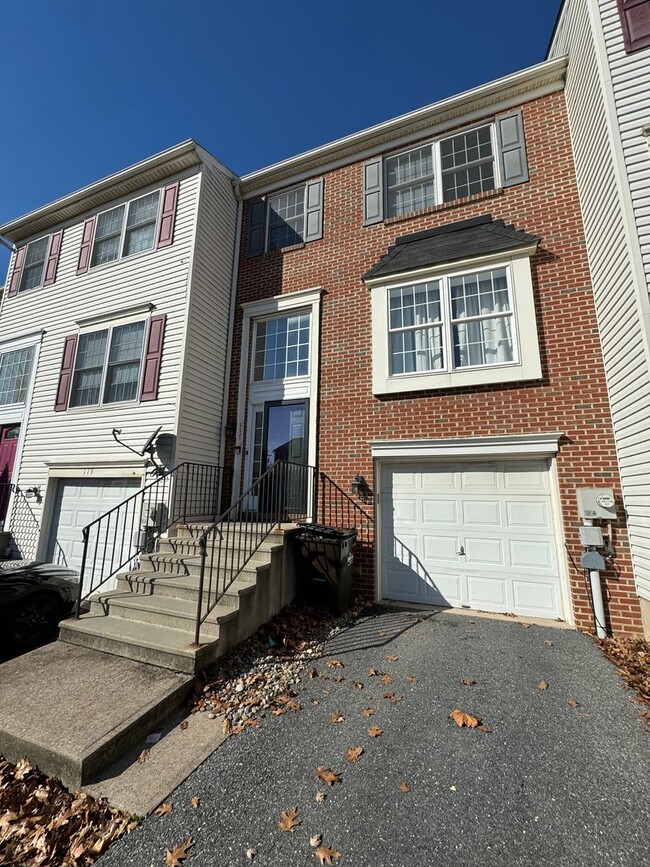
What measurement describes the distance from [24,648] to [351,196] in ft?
30.7

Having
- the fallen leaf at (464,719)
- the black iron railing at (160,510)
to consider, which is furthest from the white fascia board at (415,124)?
the fallen leaf at (464,719)

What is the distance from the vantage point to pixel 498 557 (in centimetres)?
568

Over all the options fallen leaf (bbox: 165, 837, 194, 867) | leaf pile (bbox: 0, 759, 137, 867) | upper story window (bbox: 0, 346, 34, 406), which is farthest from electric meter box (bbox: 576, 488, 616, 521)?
upper story window (bbox: 0, 346, 34, 406)

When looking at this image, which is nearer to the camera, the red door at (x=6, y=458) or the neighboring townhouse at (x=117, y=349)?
the neighboring townhouse at (x=117, y=349)

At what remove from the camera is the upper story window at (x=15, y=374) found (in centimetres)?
940

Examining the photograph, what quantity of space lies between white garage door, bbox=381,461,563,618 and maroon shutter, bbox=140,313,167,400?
4658mm

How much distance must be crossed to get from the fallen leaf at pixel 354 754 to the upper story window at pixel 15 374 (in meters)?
10.3

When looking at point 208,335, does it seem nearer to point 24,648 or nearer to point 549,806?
point 24,648

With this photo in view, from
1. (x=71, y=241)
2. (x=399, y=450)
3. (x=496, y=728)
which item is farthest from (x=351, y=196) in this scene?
(x=496, y=728)

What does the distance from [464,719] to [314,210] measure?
28.9 ft

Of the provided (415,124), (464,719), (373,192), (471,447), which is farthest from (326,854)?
Answer: (415,124)

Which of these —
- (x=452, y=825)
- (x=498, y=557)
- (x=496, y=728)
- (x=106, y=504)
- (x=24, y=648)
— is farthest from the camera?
(x=106, y=504)

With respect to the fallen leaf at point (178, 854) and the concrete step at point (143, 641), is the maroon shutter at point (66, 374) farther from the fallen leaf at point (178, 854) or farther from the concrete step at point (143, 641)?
the fallen leaf at point (178, 854)

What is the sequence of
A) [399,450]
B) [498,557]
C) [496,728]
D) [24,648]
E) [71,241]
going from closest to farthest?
[496,728] → [24,648] → [498,557] → [399,450] → [71,241]
